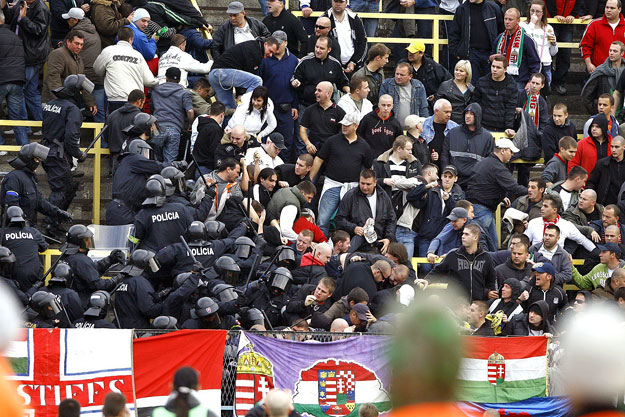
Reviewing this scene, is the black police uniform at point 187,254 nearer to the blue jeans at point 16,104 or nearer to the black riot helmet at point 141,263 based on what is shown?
the black riot helmet at point 141,263

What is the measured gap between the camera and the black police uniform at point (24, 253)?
13141 millimetres

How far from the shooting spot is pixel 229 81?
16844mm

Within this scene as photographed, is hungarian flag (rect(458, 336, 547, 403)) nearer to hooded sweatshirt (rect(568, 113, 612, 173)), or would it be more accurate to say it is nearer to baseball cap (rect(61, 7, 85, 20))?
hooded sweatshirt (rect(568, 113, 612, 173))

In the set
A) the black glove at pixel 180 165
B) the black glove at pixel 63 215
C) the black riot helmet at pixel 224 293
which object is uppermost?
the black glove at pixel 180 165

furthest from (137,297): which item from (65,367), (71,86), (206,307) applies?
(71,86)

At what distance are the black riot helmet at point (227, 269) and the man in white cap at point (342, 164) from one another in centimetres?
282

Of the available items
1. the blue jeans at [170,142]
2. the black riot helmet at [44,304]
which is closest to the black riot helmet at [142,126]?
the blue jeans at [170,142]

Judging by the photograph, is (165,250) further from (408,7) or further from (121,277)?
(408,7)

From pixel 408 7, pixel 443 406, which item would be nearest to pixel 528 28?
pixel 408 7

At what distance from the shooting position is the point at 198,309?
11805 millimetres

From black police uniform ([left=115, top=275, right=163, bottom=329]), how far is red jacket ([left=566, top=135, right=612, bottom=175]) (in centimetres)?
636

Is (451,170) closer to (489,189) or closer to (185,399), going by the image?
(489,189)

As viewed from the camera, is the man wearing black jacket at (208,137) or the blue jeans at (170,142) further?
the blue jeans at (170,142)

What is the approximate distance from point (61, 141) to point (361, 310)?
16.7ft
